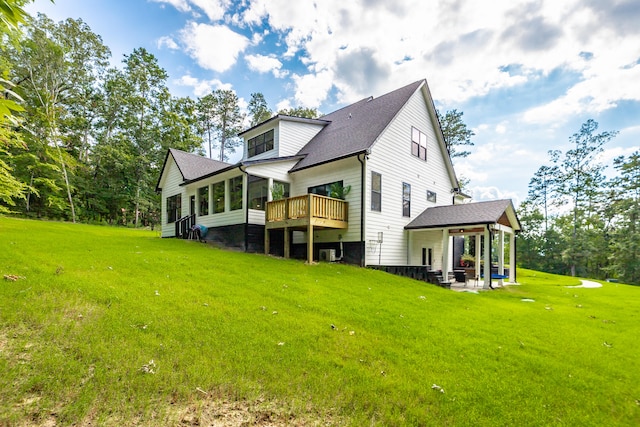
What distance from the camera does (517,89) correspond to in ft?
54.2

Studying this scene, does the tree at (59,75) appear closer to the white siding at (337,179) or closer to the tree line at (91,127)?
the tree line at (91,127)

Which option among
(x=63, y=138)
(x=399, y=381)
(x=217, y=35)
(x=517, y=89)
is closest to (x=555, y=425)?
(x=399, y=381)

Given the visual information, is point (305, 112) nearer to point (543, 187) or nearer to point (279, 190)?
point (279, 190)

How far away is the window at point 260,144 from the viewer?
17297mm

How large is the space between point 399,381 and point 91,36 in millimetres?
39710

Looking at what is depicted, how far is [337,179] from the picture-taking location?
45.1 feet

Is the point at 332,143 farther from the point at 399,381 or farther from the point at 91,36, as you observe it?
the point at 91,36

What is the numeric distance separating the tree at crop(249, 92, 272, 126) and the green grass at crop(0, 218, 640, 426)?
35.7 m

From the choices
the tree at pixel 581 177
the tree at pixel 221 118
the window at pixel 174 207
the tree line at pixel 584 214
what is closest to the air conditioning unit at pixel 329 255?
the window at pixel 174 207

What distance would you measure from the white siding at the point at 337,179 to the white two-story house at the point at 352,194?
0.05 meters

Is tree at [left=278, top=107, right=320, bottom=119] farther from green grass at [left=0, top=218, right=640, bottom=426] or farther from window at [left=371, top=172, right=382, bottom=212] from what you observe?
green grass at [left=0, top=218, right=640, bottom=426]

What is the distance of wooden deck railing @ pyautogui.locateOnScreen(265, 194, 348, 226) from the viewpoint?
11.8 m

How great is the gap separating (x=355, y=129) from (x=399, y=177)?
3.31 m

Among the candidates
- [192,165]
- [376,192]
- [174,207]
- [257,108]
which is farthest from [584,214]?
[257,108]
